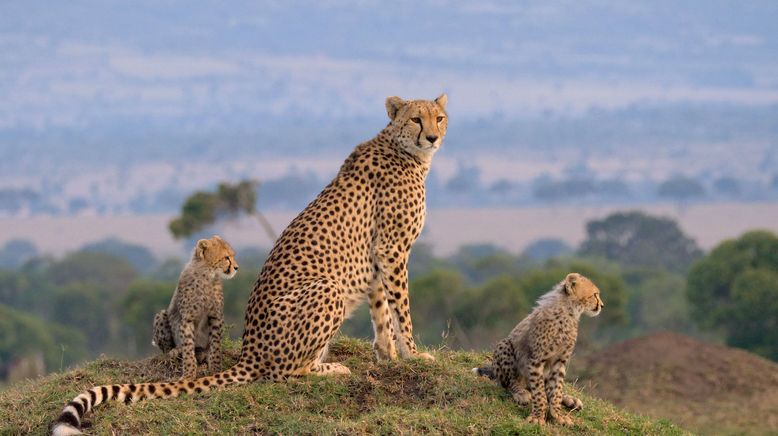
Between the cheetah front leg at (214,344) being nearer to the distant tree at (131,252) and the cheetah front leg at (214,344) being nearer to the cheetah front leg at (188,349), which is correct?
the cheetah front leg at (188,349)

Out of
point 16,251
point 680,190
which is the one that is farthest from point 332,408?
point 680,190

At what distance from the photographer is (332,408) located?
6.91 meters

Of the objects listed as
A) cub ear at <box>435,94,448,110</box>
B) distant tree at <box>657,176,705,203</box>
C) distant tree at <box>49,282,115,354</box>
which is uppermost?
distant tree at <box>657,176,705,203</box>

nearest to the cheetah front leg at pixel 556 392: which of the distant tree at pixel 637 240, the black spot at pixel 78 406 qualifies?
the black spot at pixel 78 406

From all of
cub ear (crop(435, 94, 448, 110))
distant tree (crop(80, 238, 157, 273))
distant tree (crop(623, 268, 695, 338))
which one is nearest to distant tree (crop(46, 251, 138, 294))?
distant tree (crop(623, 268, 695, 338))

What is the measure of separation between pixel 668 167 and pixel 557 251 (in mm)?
60339

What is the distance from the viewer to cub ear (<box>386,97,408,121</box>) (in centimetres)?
782

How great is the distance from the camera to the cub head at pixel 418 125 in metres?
7.71

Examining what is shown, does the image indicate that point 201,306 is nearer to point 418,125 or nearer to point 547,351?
point 418,125

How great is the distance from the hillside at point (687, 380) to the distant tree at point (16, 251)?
338 feet

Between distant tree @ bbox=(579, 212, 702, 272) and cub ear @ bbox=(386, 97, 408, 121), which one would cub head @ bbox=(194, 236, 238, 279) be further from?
distant tree @ bbox=(579, 212, 702, 272)

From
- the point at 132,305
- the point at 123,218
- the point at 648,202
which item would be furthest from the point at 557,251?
the point at 132,305

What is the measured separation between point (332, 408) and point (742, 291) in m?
24.3

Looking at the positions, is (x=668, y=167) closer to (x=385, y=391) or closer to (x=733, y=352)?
(x=733, y=352)
